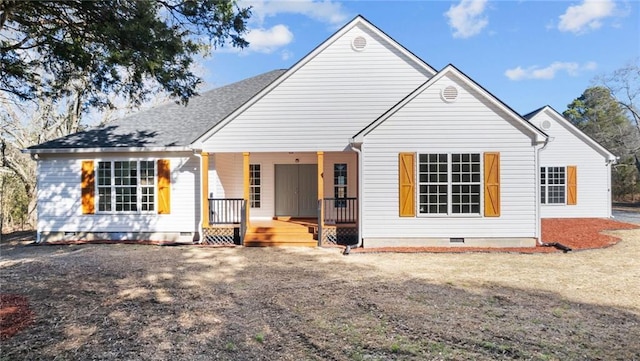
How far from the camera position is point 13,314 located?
5.07 m

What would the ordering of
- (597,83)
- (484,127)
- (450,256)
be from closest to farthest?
(450,256), (484,127), (597,83)

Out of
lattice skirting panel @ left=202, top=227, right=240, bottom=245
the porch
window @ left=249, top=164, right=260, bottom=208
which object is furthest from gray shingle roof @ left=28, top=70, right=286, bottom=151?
lattice skirting panel @ left=202, top=227, right=240, bottom=245

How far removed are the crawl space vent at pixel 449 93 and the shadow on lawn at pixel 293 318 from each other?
5421 mm

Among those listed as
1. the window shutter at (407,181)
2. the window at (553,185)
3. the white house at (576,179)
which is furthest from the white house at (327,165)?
the white house at (576,179)

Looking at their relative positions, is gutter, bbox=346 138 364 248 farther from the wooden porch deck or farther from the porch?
the wooden porch deck

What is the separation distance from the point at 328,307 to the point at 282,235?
585 centimetres

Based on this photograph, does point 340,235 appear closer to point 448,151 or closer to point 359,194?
point 359,194

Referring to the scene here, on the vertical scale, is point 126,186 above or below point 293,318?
above

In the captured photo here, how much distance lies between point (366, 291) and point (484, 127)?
20.9ft

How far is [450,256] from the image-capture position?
9148 mm

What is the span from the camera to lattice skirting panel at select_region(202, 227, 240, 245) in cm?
1112

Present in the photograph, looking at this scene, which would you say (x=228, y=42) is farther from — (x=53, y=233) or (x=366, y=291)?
(x=53, y=233)

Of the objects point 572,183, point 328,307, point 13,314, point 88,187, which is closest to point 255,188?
point 88,187

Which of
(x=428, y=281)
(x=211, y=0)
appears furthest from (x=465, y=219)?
(x=211, y=0)
